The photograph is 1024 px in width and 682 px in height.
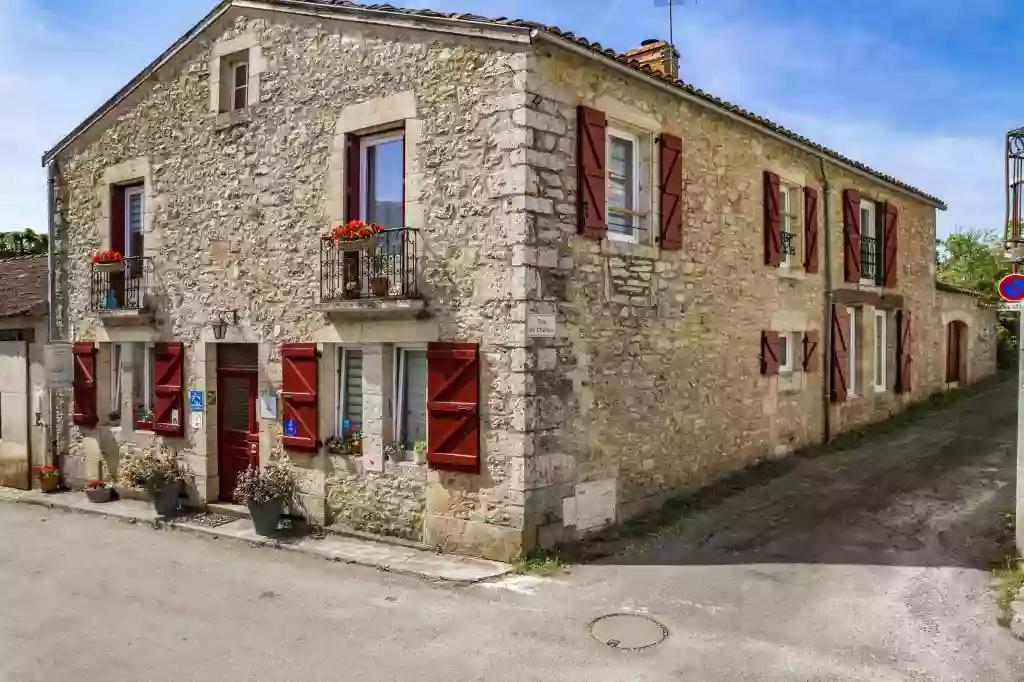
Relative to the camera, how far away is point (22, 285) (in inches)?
512

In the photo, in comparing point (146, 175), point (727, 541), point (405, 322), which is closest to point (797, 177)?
point (727, 541)

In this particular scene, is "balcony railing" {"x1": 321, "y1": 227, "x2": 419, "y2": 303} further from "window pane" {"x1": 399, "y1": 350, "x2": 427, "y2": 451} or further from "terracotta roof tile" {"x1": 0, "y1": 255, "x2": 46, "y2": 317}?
"terracotta roof tile" {"x1": 0, "y1": 255, "x2": 46, "y2": 317}

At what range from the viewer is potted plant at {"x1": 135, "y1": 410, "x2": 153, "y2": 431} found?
34.6 ft

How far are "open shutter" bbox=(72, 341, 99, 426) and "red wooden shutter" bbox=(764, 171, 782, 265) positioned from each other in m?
10.1

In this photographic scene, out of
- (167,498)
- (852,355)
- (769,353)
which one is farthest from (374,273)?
(852,355)

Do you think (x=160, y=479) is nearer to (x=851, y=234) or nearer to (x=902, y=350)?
(x=851, y=234)

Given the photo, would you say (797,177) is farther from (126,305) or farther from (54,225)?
(54,225)

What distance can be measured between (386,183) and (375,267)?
106 centimetres

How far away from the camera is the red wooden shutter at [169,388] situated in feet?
32.7

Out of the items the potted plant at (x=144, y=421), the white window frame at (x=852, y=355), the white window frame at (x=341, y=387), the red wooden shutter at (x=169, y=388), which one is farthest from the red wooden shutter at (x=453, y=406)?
the white window frame at (x=852, y=355)

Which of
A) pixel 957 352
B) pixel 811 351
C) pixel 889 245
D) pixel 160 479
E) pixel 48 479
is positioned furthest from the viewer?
pixel 957 352

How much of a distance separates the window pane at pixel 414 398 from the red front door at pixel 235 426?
257cm

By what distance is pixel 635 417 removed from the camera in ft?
27.1

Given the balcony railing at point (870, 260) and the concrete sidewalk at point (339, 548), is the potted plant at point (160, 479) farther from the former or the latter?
the balcony railing at point (870, 260)
